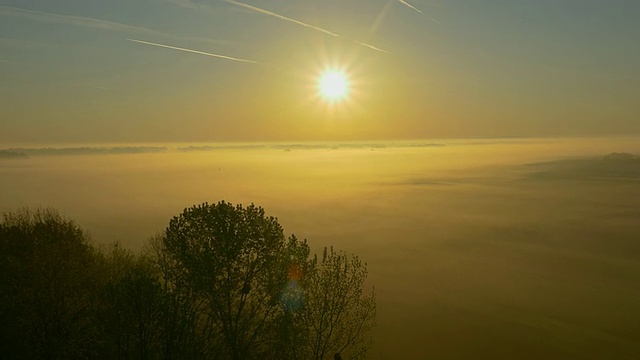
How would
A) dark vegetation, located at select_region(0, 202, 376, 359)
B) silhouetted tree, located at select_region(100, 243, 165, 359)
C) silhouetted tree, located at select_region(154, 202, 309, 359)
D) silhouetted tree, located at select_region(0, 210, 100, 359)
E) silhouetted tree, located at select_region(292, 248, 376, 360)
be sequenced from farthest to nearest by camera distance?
silhouetted tree, located at select_region(292, 248, 376, 360), silhouetted tree, located at select_region(0, 210, 100, 359), dark vegetation, located at select_region(0, 202, 376, 359), silhouetted tree, located at select_region(154, 202, 309, 359), silhouetted tree, located at select_region(100, 243, 165, 359)

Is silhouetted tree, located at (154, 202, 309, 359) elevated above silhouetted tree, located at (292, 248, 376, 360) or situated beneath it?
elevated above

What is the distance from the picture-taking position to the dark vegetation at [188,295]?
40031mm

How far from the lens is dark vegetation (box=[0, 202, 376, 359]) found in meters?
40.0

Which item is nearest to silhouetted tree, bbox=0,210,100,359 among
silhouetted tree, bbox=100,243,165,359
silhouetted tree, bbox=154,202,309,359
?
silhouetted tree, bbox=100,243,165,359

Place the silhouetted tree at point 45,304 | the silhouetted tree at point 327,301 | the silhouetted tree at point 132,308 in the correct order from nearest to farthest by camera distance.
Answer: the silhouetted tree at point 132,308, the silhouetted tree at point 45,304, the silhouetted tree at point 327,301

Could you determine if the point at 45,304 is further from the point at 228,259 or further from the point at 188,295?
the point at 228,259

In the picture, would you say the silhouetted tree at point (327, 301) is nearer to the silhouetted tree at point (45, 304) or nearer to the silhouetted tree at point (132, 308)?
the silhouetted tree at point (132, 308)

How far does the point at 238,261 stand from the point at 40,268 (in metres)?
18.9

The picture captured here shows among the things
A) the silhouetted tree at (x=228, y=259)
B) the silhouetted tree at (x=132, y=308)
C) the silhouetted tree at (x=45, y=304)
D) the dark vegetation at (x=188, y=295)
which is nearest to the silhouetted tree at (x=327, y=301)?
the dark vegetation at (x=188, y=295)

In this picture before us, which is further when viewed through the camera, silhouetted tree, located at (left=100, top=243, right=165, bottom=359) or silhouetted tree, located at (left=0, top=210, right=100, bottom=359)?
silhouetted tree, located at (left=0, top=210, right=100, bottom=359)

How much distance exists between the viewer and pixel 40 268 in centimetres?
4453

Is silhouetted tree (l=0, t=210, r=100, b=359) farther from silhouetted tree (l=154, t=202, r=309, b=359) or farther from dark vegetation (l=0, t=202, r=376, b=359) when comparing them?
silhouetted tree (l=154, t=202, r=309, b=359)

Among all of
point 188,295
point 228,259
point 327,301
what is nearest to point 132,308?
point 188,295

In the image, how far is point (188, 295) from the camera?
4166cm
